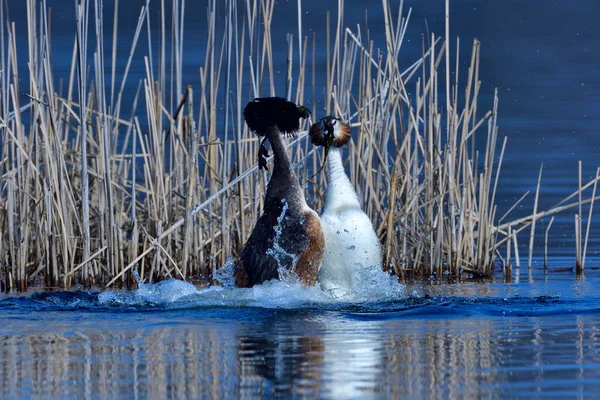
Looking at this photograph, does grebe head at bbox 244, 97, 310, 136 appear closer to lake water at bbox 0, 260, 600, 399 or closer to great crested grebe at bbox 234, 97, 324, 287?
great crested grebe at bbox 234, 97, 324, 287

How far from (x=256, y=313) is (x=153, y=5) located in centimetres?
2324

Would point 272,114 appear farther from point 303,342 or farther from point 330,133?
point 303,342

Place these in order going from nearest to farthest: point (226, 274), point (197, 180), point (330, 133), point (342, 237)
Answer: point (342, 237)
point (330, 133)
point (226, 274)
point (197, 180)

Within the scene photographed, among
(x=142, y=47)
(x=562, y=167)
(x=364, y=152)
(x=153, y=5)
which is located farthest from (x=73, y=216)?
(x=153, y=5)

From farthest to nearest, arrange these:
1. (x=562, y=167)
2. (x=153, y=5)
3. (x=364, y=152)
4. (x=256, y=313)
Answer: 1. (x=153, y=5)
2. (x=562, y=167)
3. (x=364, y=152)
4. (x=256, y=313)

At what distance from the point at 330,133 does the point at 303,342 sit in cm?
233

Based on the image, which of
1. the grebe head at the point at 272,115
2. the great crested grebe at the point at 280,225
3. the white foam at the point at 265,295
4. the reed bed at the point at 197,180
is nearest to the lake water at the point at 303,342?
the white foam at the point at 265,295

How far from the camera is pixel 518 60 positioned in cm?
2608

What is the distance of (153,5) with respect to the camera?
97.5 feet

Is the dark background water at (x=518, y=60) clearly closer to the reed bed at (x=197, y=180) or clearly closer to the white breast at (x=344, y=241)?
the reed bed at (x=197, y=180)

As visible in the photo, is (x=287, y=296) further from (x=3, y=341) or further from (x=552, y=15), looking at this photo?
(x=552, y=15)

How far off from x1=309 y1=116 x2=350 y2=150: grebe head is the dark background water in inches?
133

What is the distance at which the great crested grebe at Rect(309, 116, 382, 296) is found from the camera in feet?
26.2

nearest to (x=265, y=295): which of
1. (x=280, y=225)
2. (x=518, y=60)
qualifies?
(x=280, y=225)
